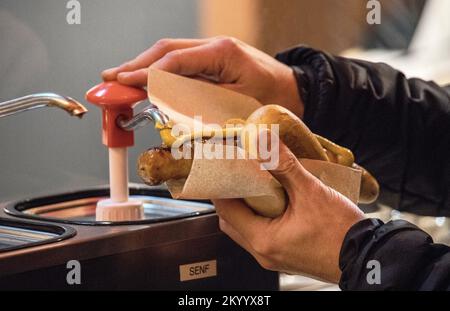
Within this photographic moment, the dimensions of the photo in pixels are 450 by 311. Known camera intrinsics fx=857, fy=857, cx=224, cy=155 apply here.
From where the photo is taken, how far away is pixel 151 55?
0.97 meters

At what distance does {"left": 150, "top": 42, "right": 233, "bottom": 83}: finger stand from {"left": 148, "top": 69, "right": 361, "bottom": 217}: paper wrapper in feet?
0.10

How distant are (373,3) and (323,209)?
0.65 meters

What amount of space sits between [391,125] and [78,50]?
1.37 feet

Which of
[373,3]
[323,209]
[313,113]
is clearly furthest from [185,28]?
[323,209]

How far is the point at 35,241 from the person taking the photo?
2.62 feet

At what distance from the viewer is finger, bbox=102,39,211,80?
3.05 ft

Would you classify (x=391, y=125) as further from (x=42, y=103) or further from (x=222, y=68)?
(x=42, y=103)

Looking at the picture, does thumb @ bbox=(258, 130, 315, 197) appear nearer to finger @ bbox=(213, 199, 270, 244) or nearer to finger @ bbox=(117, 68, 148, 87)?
finger @ bbox=(213, 199, 270, 244)

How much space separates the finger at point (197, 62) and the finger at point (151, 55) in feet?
0.07

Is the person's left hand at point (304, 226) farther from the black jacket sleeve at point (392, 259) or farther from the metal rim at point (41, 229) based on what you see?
the metal rim at point (41, 229)

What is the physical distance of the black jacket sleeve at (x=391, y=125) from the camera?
3.61ft

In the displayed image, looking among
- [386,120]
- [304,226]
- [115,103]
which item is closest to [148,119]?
[115,103]

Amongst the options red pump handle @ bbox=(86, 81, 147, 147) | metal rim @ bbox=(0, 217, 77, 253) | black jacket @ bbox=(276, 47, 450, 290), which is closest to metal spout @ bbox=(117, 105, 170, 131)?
red pump handle @ bbox=(86, 81, 147, 147)

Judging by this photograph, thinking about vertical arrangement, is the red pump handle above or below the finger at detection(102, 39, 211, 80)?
below
